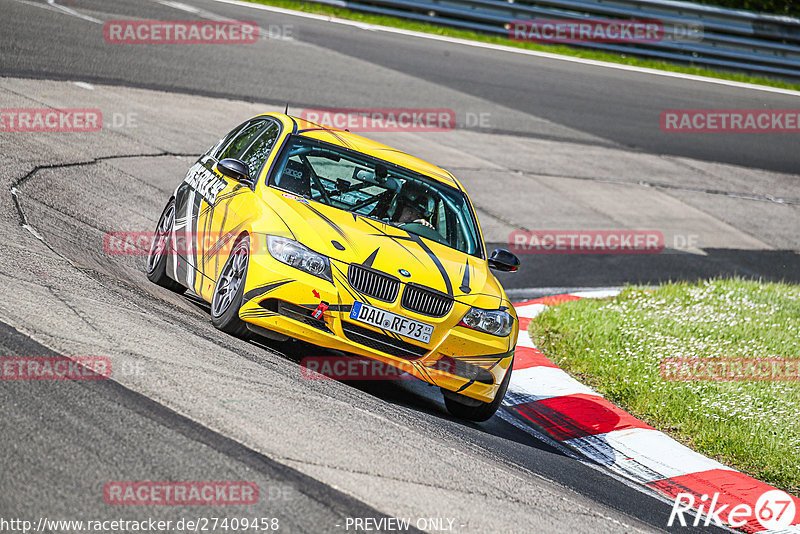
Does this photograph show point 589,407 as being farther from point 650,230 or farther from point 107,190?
point 650,230

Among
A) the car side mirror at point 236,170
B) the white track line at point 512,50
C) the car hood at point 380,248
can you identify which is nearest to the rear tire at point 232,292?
the car hood at point 380,248

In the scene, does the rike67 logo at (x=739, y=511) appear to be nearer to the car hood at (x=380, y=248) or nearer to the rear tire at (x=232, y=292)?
the car hood at (x=380, y=248)

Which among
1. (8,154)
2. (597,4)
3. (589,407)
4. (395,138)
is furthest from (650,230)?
(597,4)

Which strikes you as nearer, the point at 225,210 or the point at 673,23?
the point at 225,210

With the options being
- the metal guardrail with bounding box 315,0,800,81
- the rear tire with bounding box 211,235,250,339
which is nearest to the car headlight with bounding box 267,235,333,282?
the rear tire with bounding box 211,235,250,339

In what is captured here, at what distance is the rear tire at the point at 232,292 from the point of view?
6277 mm

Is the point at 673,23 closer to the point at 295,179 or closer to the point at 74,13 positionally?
the point at 74,13

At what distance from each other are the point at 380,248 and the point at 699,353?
147 inches

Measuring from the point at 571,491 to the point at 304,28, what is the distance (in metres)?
16.7

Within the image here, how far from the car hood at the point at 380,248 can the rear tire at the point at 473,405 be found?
0.65 meters

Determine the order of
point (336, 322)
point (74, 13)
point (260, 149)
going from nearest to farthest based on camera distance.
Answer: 1. point (336, 322)
2. point (260, 149)
3. point (74, 13)

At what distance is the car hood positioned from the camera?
6246 millimetres

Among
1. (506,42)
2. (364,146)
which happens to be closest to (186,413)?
(364,146)

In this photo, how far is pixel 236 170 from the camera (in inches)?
276
